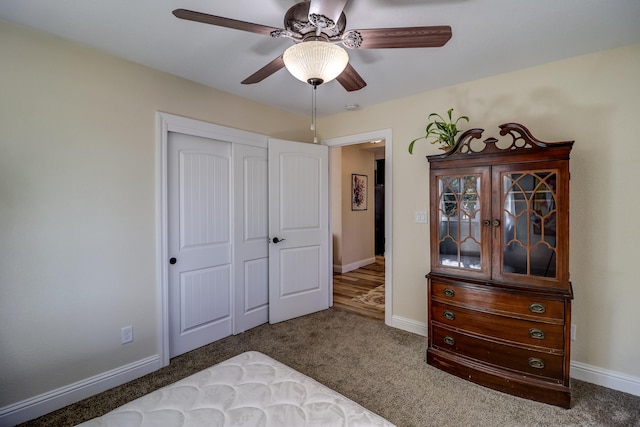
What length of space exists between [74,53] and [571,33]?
3361 mm

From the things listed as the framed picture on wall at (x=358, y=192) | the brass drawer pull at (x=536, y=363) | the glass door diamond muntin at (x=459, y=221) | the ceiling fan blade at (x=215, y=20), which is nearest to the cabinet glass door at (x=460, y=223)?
the glass door diamond muntin at (x=459, y=221)

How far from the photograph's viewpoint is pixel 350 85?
193 centimetres

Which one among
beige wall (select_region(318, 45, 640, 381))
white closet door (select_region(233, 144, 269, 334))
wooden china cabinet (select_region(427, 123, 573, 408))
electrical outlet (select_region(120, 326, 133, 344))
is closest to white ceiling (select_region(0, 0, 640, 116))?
beige wall (select_region(318, 45, 640, 381))

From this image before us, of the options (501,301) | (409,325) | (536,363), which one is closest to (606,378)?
(536,363)

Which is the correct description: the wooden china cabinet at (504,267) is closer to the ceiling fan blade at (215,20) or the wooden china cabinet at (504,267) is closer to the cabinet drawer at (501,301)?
the cabinet drawer at (501,301)

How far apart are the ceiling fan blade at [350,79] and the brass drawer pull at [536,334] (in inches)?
80.0

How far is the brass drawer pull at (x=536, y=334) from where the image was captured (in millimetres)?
1961

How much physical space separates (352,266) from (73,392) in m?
4.49

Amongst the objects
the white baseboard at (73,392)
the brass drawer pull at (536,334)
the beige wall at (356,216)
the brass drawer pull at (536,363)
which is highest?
the beige wall at (356,216)

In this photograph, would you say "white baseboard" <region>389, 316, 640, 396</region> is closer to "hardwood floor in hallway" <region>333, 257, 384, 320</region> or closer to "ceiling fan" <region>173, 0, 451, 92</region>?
"hardwood floor in hallway" <region>333, 257, 384, 320</region>

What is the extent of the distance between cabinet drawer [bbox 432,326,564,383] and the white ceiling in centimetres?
214

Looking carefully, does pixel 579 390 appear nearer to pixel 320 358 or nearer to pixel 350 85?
pixel 320 358

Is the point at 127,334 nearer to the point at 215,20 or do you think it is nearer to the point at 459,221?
the point at 215,20

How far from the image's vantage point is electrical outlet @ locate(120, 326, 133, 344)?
2.23 m
